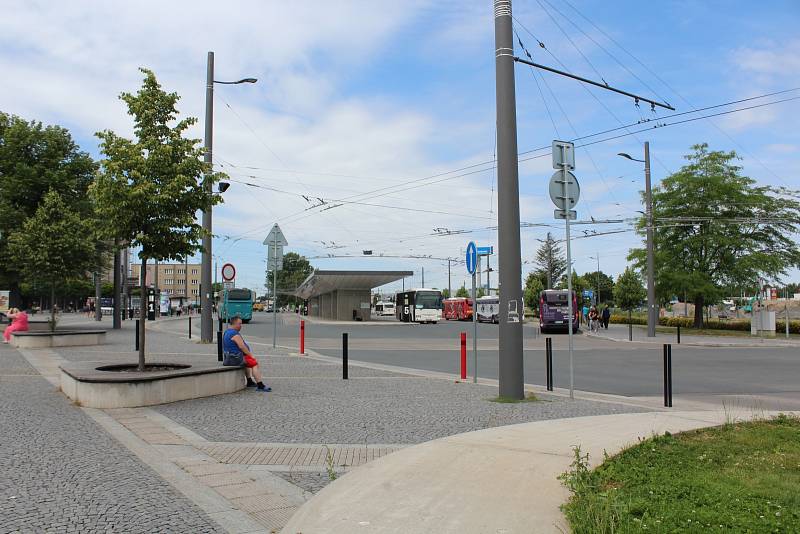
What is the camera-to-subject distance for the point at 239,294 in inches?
2160

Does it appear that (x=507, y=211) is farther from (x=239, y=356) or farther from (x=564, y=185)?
(x=239, y=356)

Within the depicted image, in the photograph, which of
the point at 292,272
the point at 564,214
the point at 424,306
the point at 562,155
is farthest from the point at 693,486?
the point at 292,272

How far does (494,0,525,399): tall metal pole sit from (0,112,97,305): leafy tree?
925 inches

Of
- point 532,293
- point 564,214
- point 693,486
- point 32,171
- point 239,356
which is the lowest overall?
point 693,486

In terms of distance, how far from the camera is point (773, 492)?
192 inches

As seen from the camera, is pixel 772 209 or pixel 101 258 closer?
pixel 101 258

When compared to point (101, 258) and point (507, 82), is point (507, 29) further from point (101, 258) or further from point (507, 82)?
point (101, 258)

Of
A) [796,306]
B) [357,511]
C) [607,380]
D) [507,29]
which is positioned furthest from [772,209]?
[796,306]

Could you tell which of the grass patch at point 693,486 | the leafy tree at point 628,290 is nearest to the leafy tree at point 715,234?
the grass patch at point 693,486

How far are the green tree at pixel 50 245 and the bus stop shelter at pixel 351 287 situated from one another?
37.0 meters

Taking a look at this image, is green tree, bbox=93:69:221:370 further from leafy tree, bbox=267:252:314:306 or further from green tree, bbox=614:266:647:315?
leafy tree, bbox=267:252:314:306

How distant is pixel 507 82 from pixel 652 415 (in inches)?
212

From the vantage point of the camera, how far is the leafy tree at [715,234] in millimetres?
39844

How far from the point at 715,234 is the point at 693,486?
3908 cm
